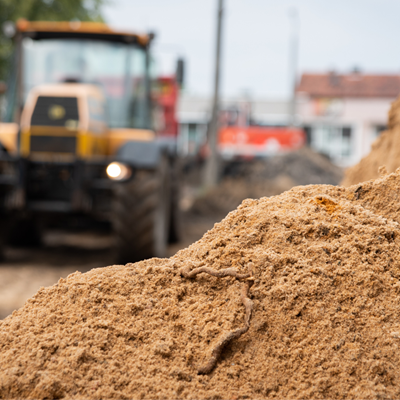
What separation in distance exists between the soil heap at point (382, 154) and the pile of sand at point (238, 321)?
1.85 metres

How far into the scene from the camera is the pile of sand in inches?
73.3

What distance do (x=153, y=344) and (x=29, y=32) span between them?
6.28 metres

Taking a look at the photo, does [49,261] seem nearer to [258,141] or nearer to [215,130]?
[215,130]

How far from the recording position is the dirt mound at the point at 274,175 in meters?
14.9

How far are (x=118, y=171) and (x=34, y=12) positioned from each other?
1051 cm

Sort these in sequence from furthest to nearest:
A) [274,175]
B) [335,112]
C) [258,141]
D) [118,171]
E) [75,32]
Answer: [335,112] → [258,141] → [274,175] → [75,32] → [118,171]

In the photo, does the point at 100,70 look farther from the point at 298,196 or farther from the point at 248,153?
the point at 248,153

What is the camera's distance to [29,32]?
729 cm

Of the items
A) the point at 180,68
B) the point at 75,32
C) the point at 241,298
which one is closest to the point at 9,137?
the point at 75,32

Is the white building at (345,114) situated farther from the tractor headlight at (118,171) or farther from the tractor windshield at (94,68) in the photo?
the tractor headlight at (118,171)

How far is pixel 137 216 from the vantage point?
6309mm

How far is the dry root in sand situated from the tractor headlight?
4.38m

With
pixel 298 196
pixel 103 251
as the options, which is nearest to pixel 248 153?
pixel 103 251

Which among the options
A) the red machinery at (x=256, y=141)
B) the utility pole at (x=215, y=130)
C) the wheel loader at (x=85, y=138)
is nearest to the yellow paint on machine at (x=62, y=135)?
the wheel loader at (x=85, y=138)
